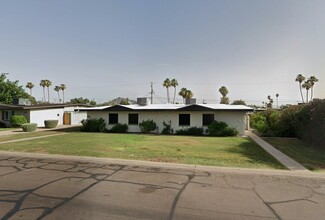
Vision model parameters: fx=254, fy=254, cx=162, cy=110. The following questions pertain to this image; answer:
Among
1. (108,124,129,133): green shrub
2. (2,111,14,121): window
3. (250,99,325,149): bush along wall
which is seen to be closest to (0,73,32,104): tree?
(2,111,14,121): window

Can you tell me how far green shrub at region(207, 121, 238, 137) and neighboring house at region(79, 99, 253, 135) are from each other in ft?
2.06

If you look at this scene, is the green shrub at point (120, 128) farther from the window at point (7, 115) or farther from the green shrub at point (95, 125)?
the window at point (7, 115)

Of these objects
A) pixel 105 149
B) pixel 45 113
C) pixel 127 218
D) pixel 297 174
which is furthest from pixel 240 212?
pixel 45 113

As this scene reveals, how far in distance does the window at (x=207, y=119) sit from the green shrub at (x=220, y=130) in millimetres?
753

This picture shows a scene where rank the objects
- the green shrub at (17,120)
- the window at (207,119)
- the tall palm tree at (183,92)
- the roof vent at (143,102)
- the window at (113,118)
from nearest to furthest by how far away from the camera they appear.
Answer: the window at (207,119), the window at (113,118), the roof vent at (143,102), the green shrub at (17,120), the tall palm tree at (183,92)

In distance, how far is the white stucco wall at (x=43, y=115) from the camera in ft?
99.8

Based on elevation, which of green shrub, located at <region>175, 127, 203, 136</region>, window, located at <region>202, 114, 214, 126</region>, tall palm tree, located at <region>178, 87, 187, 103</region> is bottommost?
green shrub, located at <region>175, 127, 203, 136</region>

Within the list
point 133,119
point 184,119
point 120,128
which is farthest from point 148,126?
point 184,119

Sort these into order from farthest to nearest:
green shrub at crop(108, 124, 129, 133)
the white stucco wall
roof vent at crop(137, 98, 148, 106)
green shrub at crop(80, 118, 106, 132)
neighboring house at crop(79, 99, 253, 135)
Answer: the white stucco wall, roof vent at crop(137, 98, 148, 106), green shrub at crop(80, 118, 106, 132), green shrub at crop(108, 124, 129, 133), neighboring house at crop(79, 99, 253, 135)

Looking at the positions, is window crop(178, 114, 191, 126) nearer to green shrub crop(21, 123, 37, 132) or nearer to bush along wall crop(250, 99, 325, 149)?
bush along wall crop(250, 99, 325, 149)

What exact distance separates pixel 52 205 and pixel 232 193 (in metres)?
4.14

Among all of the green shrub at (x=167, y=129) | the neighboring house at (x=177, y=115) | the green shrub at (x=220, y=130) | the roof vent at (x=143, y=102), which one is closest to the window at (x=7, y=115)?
the neighboring house at (x=177, y=115)

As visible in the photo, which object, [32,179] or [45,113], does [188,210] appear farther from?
[45,113]

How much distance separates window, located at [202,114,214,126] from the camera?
22.2 metres
